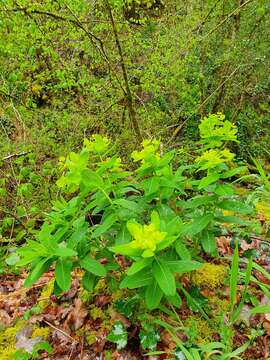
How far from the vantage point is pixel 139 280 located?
1982mm

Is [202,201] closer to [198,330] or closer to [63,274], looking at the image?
[198,330]

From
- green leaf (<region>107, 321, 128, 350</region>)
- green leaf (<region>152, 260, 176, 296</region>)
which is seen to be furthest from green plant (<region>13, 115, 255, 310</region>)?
green leaf (<region>107, 321, 128, 350</region>)

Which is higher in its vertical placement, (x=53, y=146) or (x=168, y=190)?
(x=168, y=190)

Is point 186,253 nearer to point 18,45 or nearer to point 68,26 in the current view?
point 68,26

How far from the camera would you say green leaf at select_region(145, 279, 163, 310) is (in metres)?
1.97

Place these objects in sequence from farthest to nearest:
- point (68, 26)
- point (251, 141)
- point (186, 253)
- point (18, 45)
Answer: point (251, 141), point (18, 45), point (68, 26), point (186, 253)

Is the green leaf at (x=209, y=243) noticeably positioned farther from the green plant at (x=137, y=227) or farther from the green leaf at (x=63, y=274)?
the green leaf at (x=63, y=274)

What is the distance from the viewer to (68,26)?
17.0 feet

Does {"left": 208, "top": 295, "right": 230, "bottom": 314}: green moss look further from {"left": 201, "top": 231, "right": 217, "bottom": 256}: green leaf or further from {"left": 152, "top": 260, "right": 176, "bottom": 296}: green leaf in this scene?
{"left": 152, "top": 260, "right": 176, "bottom": 296}: green leaf

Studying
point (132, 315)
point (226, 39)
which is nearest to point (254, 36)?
point (226, 39)

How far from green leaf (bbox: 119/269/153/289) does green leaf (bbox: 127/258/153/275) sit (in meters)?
0.09

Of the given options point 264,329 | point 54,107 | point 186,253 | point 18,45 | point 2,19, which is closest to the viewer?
→ point 186,253

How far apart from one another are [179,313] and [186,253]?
0.65 metres

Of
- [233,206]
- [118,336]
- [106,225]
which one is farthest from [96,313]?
[233,206]
